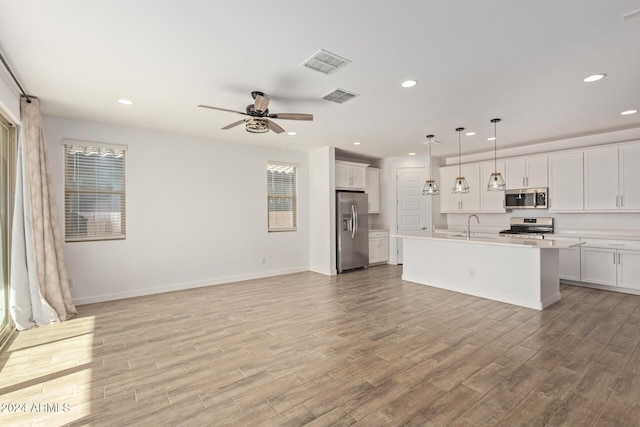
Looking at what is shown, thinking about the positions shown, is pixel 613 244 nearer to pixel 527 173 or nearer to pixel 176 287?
pixel 527 173

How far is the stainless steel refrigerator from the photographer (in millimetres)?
6766

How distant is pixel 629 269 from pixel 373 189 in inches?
197

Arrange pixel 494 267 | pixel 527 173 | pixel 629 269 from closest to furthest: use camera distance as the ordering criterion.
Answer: pixel 494 267, pixel 629 269, pixel 527 173

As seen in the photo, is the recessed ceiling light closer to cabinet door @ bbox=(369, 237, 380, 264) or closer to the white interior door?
the white interior door

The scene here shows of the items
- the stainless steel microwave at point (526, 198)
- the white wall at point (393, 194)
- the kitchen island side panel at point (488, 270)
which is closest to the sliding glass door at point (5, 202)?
the kitchen island side panel at point (488, 270)

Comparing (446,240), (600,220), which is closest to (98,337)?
(446,240)

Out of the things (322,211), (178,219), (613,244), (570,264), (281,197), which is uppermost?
(281,197)

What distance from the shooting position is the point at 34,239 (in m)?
3.72

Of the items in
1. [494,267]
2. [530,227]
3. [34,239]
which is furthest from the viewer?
[530,227]

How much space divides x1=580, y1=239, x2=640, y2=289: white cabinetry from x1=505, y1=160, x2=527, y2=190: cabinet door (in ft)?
5.38

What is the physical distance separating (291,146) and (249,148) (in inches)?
35.2

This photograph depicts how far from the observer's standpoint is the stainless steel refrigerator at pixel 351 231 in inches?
266

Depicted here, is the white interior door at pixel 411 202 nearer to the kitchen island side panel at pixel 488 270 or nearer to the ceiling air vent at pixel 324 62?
the kitchen island side panel at pixel 488 270

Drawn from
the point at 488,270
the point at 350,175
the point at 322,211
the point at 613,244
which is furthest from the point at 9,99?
the point at 613,244
